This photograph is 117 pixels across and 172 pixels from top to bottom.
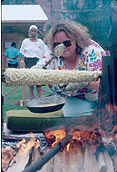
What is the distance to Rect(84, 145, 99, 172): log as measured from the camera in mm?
1672

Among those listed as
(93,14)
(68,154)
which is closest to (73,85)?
(68,154)

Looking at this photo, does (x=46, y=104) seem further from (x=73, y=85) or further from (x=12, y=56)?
(x=12, y=56)

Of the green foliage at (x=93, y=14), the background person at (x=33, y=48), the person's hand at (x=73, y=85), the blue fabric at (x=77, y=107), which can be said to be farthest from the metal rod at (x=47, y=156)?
the green foliage at (x=93, y=14)

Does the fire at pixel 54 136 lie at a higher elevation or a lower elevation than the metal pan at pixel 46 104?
lower

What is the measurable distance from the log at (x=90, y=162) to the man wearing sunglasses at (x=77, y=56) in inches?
22.5

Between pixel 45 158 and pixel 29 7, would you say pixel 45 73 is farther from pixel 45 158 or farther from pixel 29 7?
pixel 29 7

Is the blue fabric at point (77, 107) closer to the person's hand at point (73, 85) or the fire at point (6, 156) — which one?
the person's hand at point (73, 85)

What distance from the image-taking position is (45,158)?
1568mm

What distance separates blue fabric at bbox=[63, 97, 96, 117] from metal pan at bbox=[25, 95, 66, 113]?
99mm

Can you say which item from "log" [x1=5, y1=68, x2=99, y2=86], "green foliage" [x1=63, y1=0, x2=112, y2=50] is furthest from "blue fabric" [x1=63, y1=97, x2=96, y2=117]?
"green foliage" [x1=63, y1=0, x2=112, y2=50]

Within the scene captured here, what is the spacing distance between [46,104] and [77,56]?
1.88 ft

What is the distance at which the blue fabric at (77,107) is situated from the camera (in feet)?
8.15

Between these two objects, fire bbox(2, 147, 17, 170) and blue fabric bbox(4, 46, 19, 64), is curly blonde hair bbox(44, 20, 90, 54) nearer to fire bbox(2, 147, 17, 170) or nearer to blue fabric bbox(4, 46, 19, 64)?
fire bbox(2, 147, 17, 170)

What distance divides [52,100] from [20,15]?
199 inches
